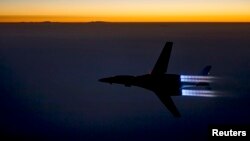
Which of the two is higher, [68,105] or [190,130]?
[68,105]

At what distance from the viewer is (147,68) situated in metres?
22.5

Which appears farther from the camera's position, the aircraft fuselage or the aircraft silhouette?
the aircraft fuselage

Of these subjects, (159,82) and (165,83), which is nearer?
(165,83)

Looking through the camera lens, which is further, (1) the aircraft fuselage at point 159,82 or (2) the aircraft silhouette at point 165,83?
(1) the aircraft fuselage at point 159,82

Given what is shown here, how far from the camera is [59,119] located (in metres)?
11.6

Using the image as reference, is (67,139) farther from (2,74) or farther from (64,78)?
(2,74)

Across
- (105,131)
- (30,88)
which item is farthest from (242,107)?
(30,88)

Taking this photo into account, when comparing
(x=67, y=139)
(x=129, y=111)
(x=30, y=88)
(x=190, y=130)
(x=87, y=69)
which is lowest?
(x=67, y=139)

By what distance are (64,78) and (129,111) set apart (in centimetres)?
724

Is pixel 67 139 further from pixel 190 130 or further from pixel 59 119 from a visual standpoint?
pixel 190 130

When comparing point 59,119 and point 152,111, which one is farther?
point 152,111

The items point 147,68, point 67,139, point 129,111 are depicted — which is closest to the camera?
point 67,139

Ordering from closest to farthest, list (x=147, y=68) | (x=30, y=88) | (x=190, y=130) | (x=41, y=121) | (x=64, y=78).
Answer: (x=190, y=130)
(x=41, y=121)
(x=30, y=88)
(x=64, y=78)
(x=147, y=68)

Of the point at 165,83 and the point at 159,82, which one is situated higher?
the point at 159,82
